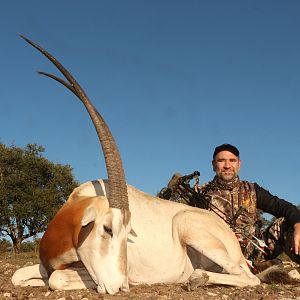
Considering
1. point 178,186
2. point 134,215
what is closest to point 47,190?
point 178,186

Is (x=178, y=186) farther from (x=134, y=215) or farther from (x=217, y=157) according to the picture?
(x=134, y=215)

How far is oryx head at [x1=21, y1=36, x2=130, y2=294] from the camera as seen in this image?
4523mm

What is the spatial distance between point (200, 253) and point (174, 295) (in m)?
0.91

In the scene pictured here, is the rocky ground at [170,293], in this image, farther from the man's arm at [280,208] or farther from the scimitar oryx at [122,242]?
the man's arm at [280,208]

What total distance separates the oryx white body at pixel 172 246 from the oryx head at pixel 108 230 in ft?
0.69

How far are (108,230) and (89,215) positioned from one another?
22 centimetres

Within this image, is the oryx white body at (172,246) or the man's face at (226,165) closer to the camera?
the oryx white body at (172,246)

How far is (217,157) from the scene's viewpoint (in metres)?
7.25

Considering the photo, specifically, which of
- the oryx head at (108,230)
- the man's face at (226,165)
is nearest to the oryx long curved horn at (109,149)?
the oryx head at (108,230)

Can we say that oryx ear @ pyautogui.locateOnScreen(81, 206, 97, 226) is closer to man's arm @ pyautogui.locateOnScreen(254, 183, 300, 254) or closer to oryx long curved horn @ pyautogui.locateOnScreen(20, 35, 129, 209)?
oryx long curved horn @ pyautogui.locateOnScreen(20, 35, 129, 209)

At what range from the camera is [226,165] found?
23.3ft

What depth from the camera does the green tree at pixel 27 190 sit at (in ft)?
72.3

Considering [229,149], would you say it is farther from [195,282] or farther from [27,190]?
[27,190]

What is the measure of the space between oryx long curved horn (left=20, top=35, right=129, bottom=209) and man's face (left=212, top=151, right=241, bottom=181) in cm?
239
